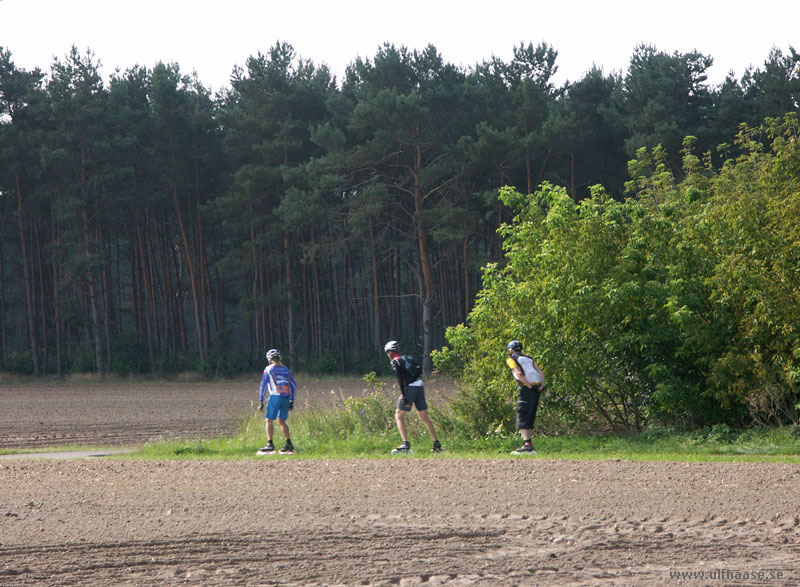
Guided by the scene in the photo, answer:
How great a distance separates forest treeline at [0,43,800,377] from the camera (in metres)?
40.7

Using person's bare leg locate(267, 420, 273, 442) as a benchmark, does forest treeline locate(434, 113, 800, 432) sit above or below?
above

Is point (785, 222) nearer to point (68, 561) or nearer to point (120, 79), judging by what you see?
point (68, 561)

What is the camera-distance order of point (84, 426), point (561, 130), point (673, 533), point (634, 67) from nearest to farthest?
point (673, 533), point (84, 426), point (561, 130), point (634, 67)

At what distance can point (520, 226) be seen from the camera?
16266mm

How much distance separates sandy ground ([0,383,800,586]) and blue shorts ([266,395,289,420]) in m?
1.45

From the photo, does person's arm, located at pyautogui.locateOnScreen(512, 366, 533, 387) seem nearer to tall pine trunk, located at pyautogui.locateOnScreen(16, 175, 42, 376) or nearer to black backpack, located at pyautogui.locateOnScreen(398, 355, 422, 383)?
black backpack, located at pyautogui.locateOnScreen(398, 355, 422, 383)

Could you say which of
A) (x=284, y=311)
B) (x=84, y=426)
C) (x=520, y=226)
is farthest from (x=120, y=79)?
(x=520, y=226)

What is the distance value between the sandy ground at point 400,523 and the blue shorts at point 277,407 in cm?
145

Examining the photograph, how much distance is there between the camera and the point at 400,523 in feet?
26.4

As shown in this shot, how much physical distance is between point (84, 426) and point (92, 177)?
84.8 feet

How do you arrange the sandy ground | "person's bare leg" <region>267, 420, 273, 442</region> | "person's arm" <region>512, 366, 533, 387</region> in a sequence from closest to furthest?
the sandy ground
"person's arm" <region>512, 366, 533, 387</region>
"person's bare leg" <region>267, 420, 273, 442</region>

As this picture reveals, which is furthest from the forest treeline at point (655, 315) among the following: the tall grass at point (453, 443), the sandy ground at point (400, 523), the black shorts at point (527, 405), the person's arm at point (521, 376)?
the sandy ground at point (400, 523)

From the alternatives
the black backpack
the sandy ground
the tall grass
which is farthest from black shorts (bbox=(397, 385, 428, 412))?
the sandy ground

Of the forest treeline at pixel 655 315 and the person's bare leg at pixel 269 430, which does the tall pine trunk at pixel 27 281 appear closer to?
the person's bare leg at pixel 269 430
